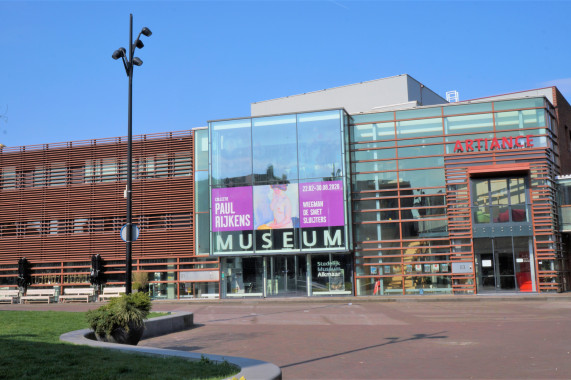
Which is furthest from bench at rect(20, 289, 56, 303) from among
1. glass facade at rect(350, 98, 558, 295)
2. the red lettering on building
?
the red lettering on building

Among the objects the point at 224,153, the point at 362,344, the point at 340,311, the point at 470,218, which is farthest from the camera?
the point at 224,153

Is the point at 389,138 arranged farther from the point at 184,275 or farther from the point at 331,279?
the point at 184,275

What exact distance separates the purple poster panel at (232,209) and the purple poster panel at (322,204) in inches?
126

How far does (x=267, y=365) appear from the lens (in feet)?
27.0

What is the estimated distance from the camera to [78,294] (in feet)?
116

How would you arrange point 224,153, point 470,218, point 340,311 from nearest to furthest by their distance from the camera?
point 340,311 → point 470,218 → point 224,153

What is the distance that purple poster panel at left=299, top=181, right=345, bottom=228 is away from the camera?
32.0m

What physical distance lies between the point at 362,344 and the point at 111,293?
956 inches

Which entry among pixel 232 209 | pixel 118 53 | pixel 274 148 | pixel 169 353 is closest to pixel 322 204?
pixel 274 148

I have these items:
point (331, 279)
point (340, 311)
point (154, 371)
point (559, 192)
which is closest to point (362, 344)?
A: point (154, 371)

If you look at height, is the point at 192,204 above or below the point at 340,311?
above

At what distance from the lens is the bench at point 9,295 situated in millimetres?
35406

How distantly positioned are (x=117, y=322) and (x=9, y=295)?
2723cm

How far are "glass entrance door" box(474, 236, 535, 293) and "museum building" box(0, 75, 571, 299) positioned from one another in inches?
2.2
